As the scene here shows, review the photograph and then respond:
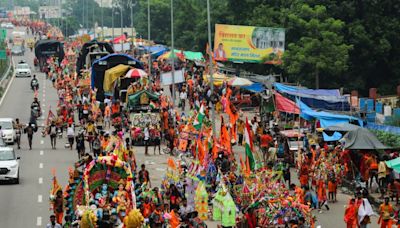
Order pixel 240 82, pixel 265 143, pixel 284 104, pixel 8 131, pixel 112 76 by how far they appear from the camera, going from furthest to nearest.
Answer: pixel 112 76 < pixel 240 82 < pixel 8 131 < pixel 284 104 < pixel 265 143

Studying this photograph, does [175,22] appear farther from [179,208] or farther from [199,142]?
[179,208]

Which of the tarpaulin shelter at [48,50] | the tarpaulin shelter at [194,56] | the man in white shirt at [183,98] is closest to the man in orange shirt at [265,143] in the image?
the man in white shirt at [183,98]

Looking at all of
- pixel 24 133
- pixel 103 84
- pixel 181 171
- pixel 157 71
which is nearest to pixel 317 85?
pixel 103 84

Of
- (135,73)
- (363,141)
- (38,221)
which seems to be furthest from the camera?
(135,73)

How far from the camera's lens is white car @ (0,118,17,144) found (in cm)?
4828

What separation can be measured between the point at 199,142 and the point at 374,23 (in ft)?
89.1

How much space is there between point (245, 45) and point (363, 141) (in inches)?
1071

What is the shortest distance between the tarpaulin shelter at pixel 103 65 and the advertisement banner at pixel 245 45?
516 centimetres

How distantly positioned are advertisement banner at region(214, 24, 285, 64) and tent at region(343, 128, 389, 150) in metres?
25.9

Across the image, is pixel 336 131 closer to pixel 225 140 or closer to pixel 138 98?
pixel 225 140

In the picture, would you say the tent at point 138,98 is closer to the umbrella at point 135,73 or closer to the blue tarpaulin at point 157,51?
the umbrella at point 135,73

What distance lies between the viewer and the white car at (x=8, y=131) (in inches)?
1901

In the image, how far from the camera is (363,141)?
119 ft

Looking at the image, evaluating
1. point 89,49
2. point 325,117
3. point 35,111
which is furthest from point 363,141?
point 89,49
